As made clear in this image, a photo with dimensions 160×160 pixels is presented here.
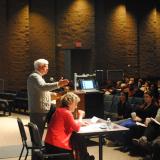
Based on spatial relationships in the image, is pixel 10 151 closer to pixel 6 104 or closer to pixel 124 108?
pixel 124 108

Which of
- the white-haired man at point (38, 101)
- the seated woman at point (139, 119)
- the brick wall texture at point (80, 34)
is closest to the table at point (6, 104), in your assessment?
the brick wall texture at point (80, 34)

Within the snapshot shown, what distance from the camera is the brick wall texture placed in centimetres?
1612

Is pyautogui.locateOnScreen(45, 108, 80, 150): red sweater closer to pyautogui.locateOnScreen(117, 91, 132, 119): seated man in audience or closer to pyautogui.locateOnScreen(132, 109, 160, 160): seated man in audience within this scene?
pyautogui.locateOnScreen(132, 109, 160, 160): seated man in audience

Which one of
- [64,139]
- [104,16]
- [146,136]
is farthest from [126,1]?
[64,139]

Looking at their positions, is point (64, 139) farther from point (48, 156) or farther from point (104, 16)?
point (104, 16)

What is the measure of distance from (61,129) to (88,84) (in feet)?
12.3

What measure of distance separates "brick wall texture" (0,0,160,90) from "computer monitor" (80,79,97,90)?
7.50 m

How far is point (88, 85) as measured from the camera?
900 cm

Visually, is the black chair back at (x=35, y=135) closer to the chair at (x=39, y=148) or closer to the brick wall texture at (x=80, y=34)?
the chair at (x=39, y=148)

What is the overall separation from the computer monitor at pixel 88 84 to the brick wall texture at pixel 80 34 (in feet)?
24.6

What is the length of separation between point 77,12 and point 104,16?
5.00 feet

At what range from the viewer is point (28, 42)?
16.3m

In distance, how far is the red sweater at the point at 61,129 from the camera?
5.32 m

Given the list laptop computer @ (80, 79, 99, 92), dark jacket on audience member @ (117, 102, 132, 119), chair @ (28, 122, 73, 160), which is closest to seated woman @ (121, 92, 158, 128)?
dark jacket on audience member @ (117, 102, 132, 119)
